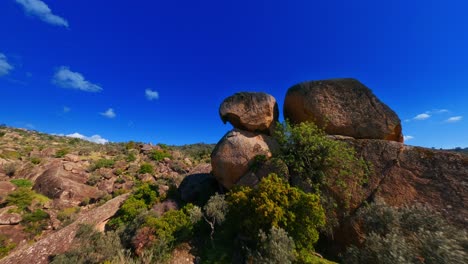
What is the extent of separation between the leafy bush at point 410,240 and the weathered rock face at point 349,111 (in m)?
6.31

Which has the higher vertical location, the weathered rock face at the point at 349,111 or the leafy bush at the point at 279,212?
the weathered rock face at the point at 349,111

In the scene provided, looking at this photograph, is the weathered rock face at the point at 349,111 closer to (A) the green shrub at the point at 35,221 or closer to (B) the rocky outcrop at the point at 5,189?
(A) the green shrub at the point at 35,221

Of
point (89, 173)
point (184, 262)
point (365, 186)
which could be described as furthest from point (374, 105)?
point (89, 173)

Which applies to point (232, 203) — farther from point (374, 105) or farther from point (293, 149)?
point (374, 105)

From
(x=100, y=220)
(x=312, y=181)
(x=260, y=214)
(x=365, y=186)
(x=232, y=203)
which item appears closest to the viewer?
(x=260, y=214)

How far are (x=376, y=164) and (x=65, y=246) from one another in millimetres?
20027

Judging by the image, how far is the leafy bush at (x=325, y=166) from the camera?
1141 cm

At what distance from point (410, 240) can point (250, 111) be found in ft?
35.2

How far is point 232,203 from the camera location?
967 centimetres

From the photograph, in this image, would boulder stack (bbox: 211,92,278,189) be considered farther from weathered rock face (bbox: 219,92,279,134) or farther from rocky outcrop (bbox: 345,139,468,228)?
rocky outcrop (bbox: 345,139,468,228)

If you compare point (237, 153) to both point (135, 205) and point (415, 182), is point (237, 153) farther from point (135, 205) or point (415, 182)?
point (415, 182)

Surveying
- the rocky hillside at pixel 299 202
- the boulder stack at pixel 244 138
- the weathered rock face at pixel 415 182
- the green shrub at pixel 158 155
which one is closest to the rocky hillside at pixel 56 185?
the green shrub at pixel 158 155

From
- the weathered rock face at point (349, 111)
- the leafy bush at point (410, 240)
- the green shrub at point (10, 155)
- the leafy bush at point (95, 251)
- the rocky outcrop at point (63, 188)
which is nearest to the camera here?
the leafy bush at point (410, 240)

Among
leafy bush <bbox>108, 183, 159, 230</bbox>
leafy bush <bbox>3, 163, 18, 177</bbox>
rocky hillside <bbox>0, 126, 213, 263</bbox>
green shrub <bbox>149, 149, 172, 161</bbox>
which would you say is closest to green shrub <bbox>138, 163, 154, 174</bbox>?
rocky hillside <bbox>0, 126, 213, 263</bbox>
